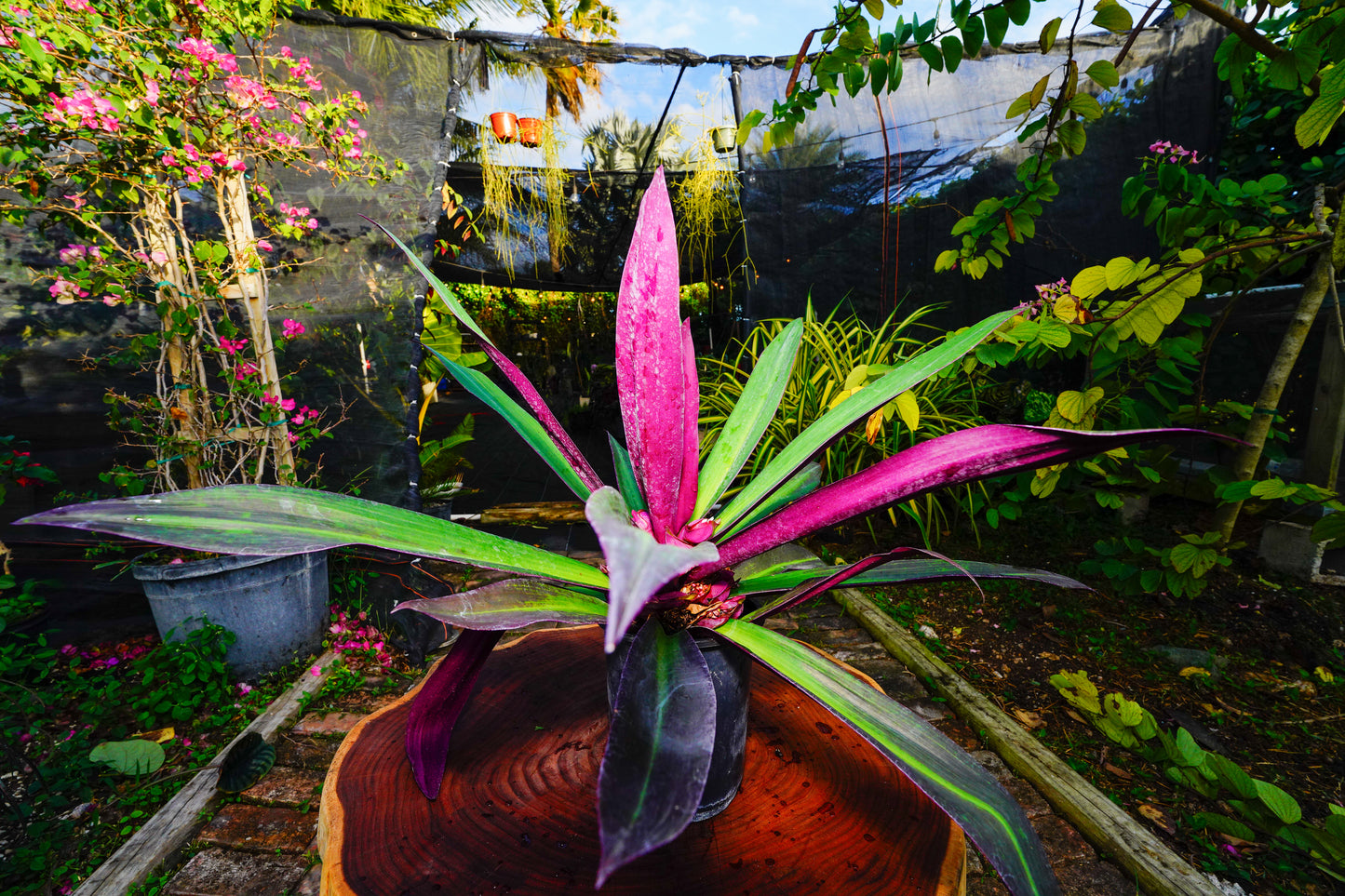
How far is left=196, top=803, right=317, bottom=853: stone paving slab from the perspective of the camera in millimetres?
1154

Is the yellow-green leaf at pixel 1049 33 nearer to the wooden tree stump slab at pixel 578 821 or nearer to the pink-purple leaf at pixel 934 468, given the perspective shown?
the pink-purple leaf at pixel 934 468

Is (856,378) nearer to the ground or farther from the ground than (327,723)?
farther from the ground

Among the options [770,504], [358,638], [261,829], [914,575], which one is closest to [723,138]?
[358,638]

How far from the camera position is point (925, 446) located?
1.56ft

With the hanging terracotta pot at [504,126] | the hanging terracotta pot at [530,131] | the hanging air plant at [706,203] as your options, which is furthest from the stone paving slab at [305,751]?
the hanging air plant at [706,203]

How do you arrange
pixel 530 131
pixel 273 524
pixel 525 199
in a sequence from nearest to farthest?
1. pixel 273 524
2. pixel 530 131
3. pixel 525 199

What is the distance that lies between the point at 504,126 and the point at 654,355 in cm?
314

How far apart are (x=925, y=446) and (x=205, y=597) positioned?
2.15 meters

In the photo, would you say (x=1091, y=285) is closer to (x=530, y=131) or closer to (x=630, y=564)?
(x=630, y=564)

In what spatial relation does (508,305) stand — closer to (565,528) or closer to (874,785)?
(565,528)

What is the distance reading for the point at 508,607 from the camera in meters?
0.47

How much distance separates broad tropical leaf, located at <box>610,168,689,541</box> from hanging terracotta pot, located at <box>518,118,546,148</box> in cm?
312

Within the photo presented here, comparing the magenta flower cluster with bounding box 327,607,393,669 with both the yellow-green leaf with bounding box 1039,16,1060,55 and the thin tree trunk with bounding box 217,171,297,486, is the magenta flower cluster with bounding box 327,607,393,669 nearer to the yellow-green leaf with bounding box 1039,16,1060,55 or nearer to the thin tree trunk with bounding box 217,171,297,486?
the thin tree trunk with bounding box 217,171,297,486

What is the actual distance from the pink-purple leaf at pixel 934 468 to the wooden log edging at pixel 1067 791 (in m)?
0.58
